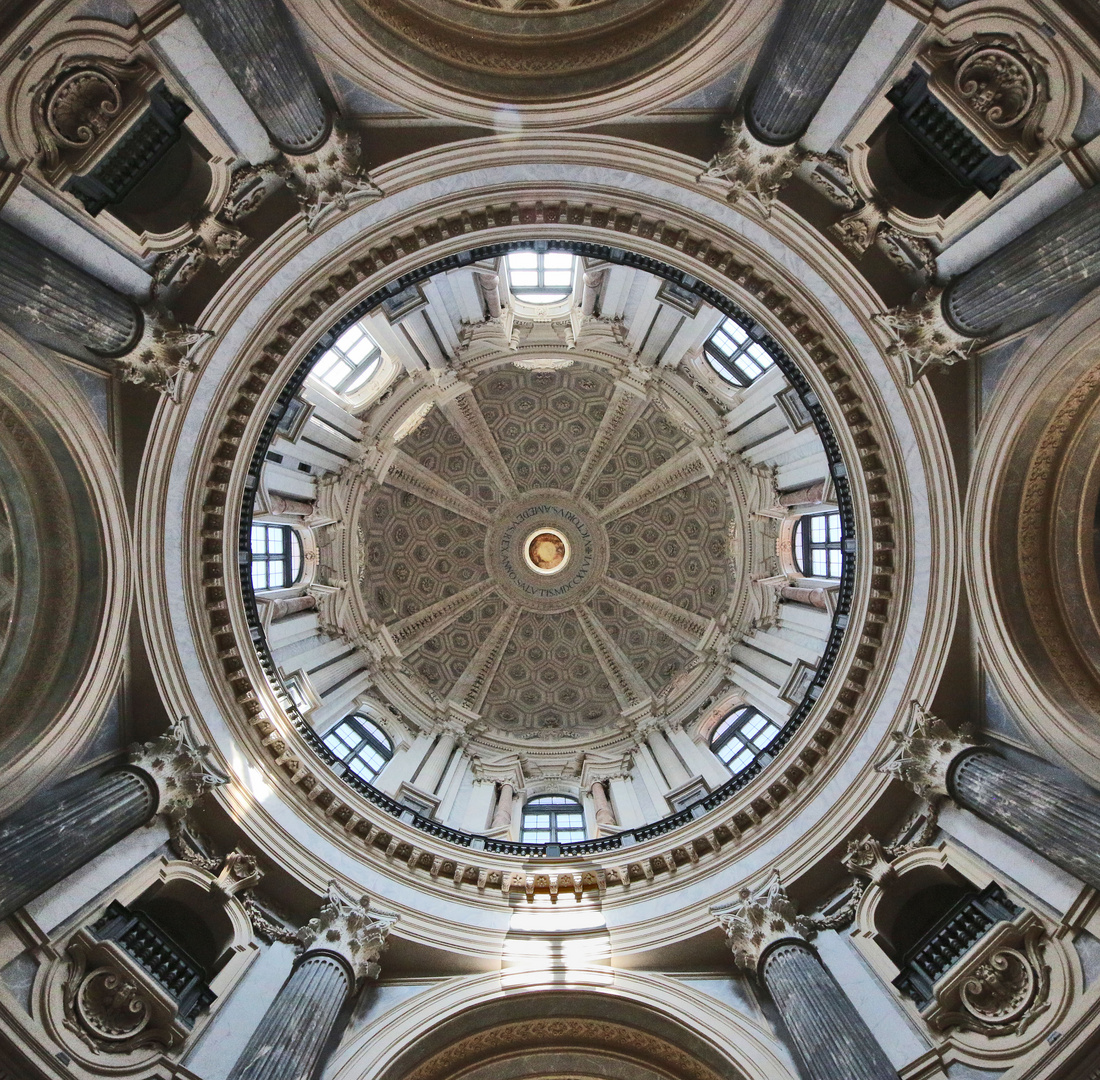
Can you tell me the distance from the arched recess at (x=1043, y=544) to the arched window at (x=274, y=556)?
17565 mm

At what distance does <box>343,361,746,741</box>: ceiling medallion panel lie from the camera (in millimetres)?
31422

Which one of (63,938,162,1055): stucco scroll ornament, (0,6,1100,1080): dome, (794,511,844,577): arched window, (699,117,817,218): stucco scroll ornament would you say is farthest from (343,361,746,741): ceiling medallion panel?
(63,938,162,1055): stucco scroll ornament

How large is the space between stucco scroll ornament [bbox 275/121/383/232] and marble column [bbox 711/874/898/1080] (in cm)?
1617

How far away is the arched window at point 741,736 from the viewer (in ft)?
77.4

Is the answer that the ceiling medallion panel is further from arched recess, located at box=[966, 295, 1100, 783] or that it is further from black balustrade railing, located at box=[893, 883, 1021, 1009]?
black balustrade railing, located at box=[893, 883, 1021, 1009]

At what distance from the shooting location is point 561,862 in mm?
18672

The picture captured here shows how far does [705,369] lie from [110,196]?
17.8 m

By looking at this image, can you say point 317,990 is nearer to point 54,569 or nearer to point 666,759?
point 54,569

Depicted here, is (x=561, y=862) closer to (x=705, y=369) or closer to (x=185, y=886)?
(x=185, y=886)

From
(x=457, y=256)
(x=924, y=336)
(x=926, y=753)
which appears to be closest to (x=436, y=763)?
(x=926, y=753)

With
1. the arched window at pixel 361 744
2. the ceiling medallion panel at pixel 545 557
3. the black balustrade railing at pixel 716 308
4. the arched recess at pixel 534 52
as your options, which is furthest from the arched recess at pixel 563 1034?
the arched recess at pixel 534 52

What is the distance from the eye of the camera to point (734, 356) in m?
24.2

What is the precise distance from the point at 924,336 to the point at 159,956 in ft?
57.5

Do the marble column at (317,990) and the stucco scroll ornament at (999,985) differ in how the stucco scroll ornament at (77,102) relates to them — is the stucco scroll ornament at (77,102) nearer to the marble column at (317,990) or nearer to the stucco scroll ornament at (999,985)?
the marble column at (317,990)
